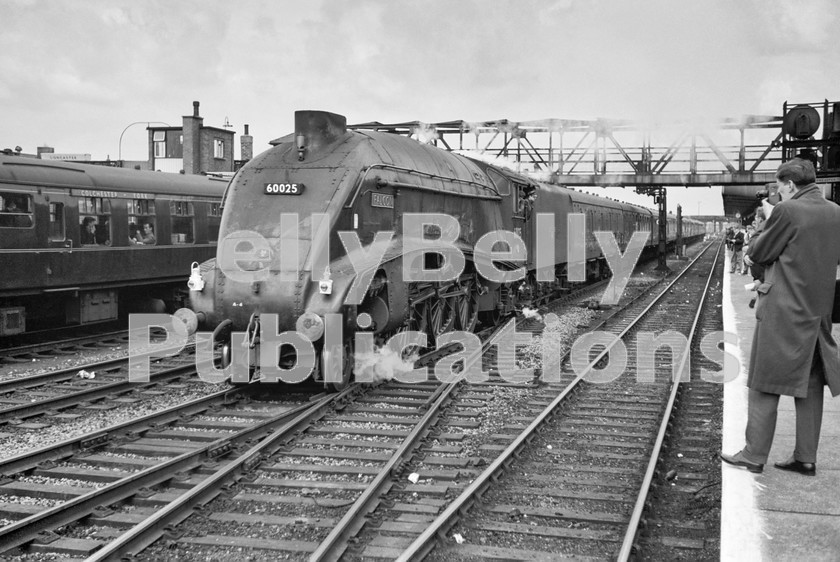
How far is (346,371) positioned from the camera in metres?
8.52

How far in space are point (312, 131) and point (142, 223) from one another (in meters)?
6.93

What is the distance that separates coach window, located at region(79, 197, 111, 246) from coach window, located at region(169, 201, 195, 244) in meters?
1.82

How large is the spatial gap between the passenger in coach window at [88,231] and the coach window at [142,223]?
2.82 ft

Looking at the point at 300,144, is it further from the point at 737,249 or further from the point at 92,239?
the point at 737,249

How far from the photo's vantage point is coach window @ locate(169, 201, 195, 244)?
1558 cm

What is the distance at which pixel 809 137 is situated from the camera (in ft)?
32.1

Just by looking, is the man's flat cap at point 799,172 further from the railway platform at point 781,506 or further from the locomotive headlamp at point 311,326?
the locomotive headlamp at point 311,326

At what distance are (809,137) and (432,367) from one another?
226 inches

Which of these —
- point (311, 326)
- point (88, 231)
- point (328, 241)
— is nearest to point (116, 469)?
point (311, 326)

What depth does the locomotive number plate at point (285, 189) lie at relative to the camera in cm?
867

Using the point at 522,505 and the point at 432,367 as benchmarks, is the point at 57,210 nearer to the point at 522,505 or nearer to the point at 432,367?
the point at 432,367

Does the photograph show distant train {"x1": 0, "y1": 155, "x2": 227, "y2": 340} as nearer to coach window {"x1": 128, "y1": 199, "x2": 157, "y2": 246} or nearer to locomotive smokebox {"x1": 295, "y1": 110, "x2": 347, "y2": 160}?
coach window {"x1": 128, "y1": 199, "x2": 157, "y2": 246}

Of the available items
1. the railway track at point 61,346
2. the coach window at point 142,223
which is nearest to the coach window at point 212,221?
the coach window at point 142,223

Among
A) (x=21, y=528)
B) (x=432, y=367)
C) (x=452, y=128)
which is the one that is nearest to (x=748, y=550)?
(x=21, y=528)
